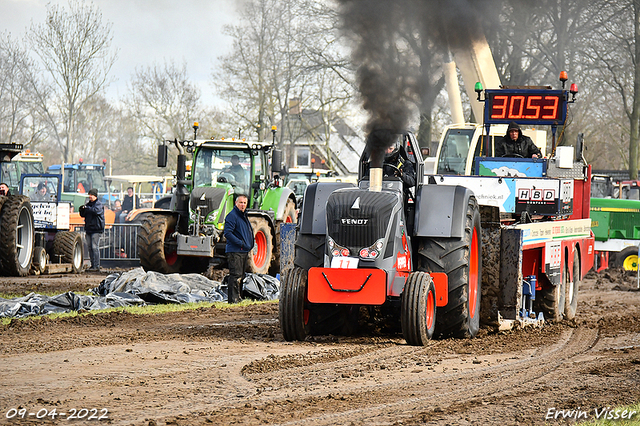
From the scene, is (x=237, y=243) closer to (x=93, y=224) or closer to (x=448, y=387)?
(x=448, y=387)

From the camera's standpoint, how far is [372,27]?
9.11 meters

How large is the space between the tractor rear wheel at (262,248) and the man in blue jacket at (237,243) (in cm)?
359

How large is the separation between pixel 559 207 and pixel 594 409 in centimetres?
615

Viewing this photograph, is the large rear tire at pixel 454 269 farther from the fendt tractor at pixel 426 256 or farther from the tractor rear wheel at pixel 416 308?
the tractor rear wheel at pixel 416 308

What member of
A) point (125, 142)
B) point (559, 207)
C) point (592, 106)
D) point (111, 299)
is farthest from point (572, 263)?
point (125, 142)

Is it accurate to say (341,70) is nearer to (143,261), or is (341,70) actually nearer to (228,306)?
(143,261)

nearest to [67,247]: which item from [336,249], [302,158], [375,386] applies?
[336,249]

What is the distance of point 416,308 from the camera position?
8094 millimetres

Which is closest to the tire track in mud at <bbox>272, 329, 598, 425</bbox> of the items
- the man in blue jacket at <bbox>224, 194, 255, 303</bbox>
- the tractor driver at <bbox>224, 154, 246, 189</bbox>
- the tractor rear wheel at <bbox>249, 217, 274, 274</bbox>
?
the man in blue jacket at <bbox>224, 194, 255, 303</bbox>

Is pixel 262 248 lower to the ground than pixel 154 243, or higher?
lower

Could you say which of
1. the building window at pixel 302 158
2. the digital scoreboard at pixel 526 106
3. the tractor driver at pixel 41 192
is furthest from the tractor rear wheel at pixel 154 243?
the building window at pixel 302 158

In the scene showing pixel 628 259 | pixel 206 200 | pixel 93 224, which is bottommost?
pixel 628 259

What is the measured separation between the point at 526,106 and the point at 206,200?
6212 millimetres

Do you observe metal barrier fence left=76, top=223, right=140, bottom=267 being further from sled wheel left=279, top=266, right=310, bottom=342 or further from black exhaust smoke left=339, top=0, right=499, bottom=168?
sled wheel left=279, top=266, right=310, bottom=342
